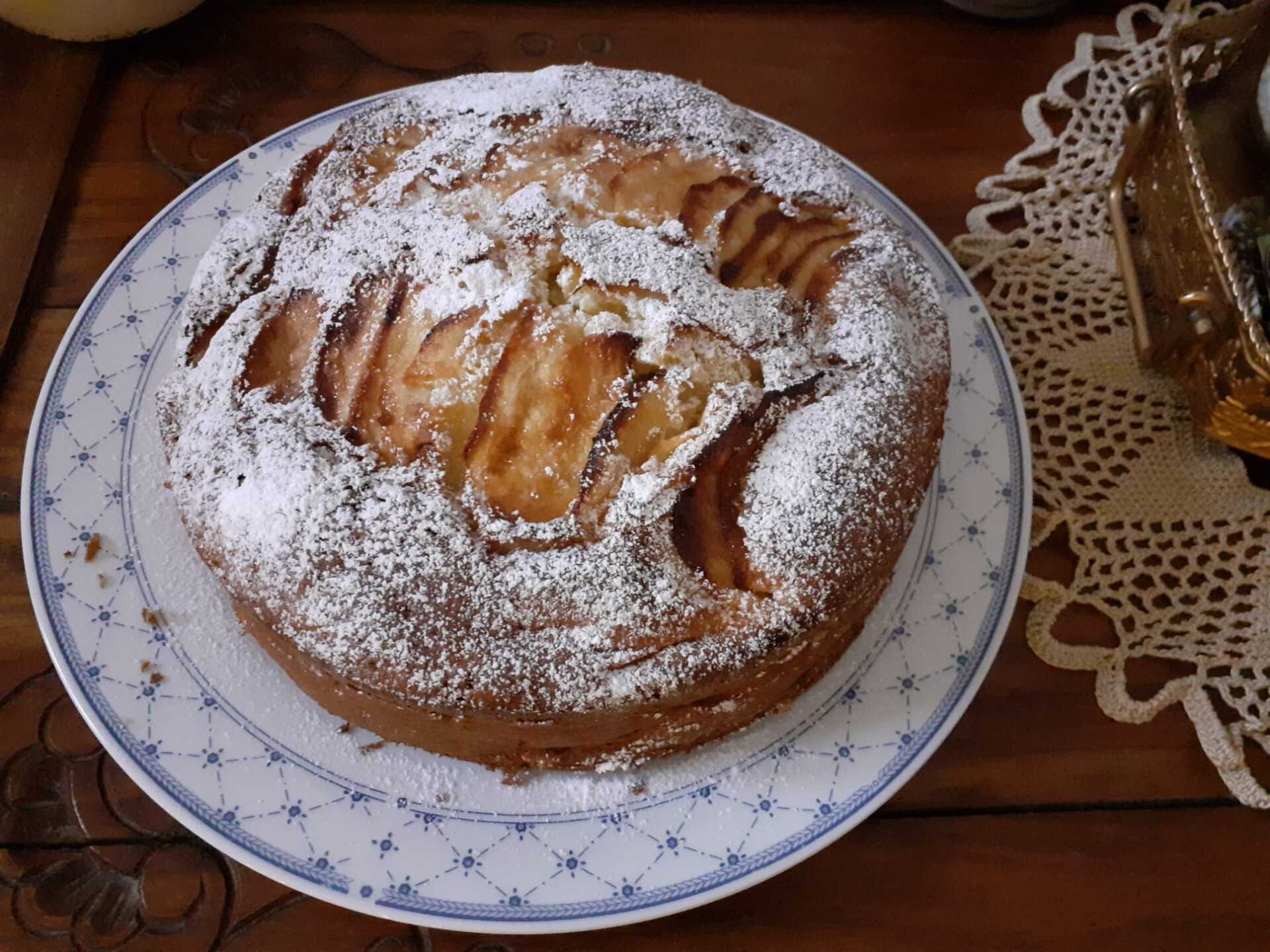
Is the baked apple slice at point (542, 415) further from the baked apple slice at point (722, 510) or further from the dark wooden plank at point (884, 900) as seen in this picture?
the dark wooden plank at point (884, 900)

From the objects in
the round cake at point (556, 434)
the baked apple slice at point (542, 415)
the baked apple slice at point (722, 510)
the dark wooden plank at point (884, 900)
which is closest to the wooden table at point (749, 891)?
the dark wooden plank at point (884, 900)

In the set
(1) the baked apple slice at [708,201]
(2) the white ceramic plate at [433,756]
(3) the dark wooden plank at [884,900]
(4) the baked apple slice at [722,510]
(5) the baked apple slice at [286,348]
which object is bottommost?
(3) the dark wooden plank at [884,900]

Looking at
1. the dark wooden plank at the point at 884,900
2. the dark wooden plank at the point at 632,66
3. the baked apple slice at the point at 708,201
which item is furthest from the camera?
the dark wooden plank at the point at 632,66

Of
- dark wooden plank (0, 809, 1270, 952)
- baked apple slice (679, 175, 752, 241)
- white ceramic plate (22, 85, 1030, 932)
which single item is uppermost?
baked apple slice (679, 175, 752, 241)

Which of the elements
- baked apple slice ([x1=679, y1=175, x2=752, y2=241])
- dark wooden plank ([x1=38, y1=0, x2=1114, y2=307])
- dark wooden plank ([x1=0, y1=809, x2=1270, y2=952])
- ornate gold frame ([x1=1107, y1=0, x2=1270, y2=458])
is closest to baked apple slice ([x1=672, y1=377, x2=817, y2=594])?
baked apple slice ([x1=679, y1=175, x2=752, y2=241])

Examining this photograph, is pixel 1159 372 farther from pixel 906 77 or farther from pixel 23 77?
pixel 23 77

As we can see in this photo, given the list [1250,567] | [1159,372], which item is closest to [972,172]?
[1159,372]

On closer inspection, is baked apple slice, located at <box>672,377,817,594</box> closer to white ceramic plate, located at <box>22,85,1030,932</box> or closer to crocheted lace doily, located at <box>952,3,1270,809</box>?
white ceramic plate, located at <box>22,85,1030,932</box>
